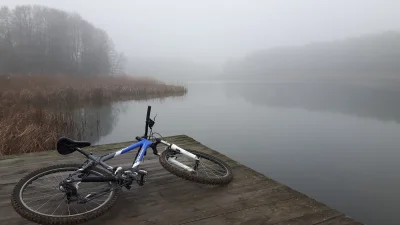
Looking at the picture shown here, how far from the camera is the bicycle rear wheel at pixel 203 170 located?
3.68 meters

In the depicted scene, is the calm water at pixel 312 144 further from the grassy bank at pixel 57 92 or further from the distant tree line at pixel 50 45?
the distant tree line at pixel 50 45

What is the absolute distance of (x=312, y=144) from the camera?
1260 centimetres

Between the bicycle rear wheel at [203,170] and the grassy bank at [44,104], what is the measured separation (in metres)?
5.50

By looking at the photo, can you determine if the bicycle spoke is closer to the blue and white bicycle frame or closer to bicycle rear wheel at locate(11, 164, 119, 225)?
bicycle rear wheel at locate(11, 164, 119, 225)

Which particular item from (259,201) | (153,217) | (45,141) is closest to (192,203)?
(153,217)

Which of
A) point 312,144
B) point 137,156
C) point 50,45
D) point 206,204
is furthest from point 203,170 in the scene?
point 50,45

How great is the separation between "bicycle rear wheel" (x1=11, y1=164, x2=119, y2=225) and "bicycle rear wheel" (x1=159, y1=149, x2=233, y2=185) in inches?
35.8

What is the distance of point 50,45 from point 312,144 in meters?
47.0

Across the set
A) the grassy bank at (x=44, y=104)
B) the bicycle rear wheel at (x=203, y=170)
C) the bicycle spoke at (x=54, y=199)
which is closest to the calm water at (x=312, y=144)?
the grassy bank at (x=44, y=104)

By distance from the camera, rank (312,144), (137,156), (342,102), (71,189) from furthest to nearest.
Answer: (342,102) → (312,144) → (137,156) → (71,189)

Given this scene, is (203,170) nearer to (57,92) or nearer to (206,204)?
(206,204)

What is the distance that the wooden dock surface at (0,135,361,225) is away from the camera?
2.94m

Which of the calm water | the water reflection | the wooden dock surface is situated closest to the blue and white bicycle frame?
the wooden dock surface

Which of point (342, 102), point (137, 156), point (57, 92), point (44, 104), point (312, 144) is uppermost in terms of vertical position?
point (137, 156)
